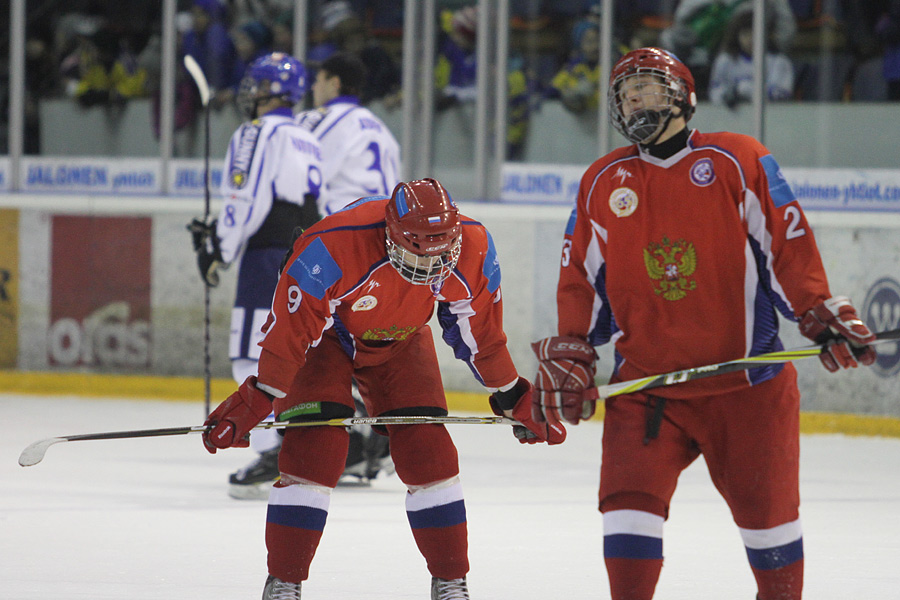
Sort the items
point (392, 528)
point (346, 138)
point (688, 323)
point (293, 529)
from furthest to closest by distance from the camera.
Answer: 1. point (346, 138)
2. point (392, 528)
3. point (293, 529)
4. point (688, 323)

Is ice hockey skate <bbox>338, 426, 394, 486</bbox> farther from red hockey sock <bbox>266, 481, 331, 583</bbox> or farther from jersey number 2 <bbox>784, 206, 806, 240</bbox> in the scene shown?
jersey number 2 <bbox>784, 206, 806, 240</bbox>

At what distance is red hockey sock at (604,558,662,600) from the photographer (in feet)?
8.30

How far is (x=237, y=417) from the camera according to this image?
292cm

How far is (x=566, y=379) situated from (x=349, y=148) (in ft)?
9.88

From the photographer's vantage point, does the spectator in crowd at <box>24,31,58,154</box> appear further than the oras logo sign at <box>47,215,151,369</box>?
Yes

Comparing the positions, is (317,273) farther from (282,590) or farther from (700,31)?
(700,31)

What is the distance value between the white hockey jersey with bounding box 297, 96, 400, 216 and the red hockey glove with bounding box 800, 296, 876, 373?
10.4 feet

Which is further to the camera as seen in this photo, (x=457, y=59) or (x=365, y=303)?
(x=457, y=59)

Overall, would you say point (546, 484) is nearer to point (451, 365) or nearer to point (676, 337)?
point (451, 365)

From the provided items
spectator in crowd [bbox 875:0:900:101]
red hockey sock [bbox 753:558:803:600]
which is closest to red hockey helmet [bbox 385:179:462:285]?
red hockey sock [bbox 753:558:803:600]

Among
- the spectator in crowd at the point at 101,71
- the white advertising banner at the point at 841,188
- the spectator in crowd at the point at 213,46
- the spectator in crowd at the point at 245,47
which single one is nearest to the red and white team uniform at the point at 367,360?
the white advertising banner at the point at 841,188

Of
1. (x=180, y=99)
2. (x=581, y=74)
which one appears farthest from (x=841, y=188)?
(x=180, y=99)

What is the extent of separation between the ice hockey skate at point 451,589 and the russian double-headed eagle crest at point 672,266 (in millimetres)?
837

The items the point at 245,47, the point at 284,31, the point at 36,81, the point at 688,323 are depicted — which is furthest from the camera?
the point at 36,81
